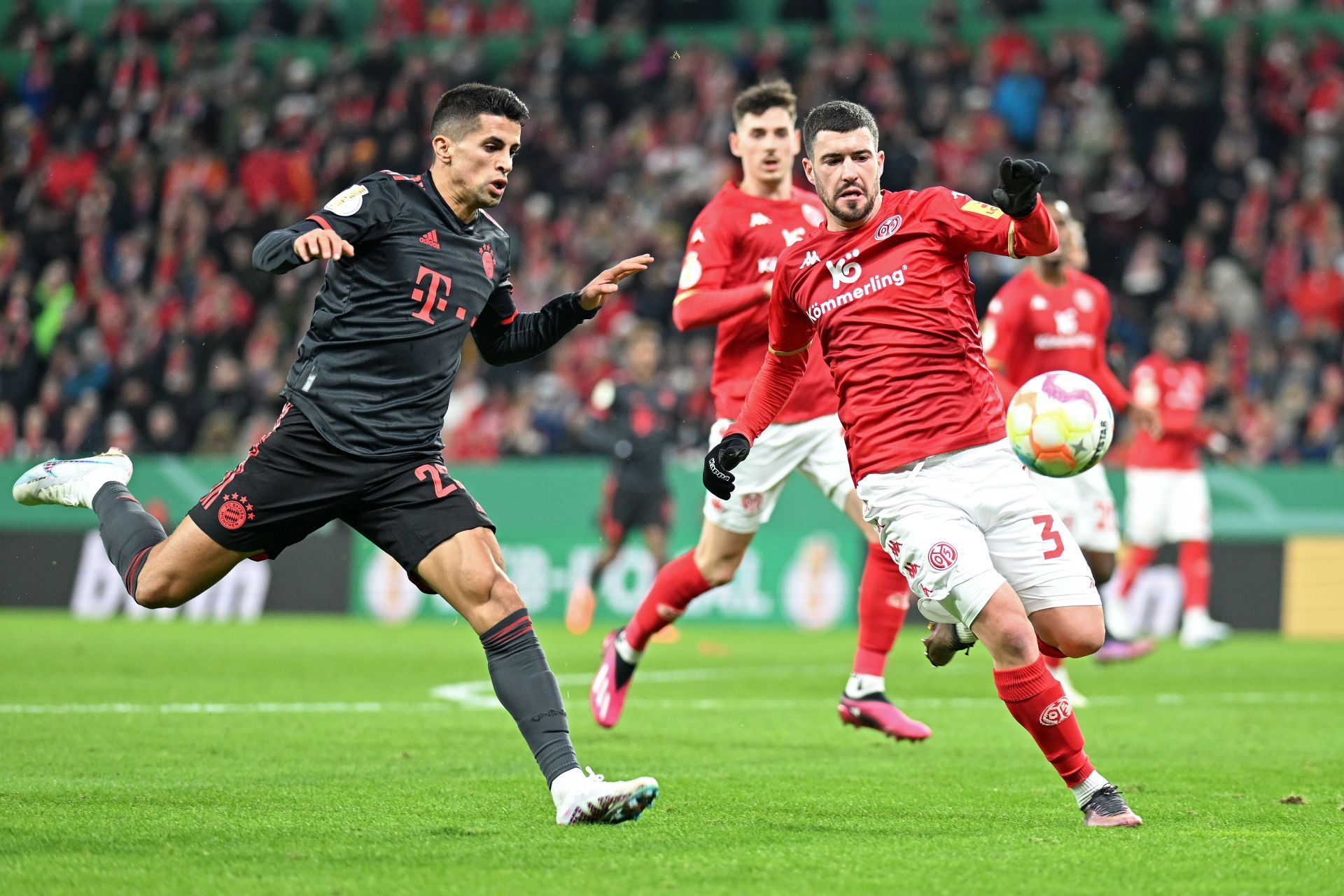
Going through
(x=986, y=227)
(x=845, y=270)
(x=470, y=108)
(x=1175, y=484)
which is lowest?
(x=1175, y=484)

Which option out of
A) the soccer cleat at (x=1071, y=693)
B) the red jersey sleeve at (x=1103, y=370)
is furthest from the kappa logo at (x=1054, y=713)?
the red jersey sleeve at (x=1103, y=370)

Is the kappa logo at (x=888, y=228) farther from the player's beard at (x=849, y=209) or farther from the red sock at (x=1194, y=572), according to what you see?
the red sock at (x=1194, y=572)

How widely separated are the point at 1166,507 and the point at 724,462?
31.9 feet

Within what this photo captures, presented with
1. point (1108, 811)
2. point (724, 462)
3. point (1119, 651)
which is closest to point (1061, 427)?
point (724, 462)

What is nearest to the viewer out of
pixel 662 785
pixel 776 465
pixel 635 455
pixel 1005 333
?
pixel 662 785

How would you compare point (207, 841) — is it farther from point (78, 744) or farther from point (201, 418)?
point (201, 418)

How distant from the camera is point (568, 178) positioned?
71.7 feet

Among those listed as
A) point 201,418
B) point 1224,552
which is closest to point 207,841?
point 1224,552

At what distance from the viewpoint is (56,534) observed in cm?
1792

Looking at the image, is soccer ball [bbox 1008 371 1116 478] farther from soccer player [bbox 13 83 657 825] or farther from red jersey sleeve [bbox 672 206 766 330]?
red jersey sleeve [bbox 672 206 766 330]

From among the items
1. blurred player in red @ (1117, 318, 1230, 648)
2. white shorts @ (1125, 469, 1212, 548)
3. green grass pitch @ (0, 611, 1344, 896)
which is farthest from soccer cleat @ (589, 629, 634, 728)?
white shorts @ (1125, 469, 1212, 548)

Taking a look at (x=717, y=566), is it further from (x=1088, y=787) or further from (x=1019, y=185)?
(x=1019, y=185)

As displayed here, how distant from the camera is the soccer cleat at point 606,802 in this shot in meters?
5.18

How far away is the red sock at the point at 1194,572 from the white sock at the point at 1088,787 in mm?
9594
